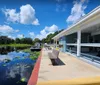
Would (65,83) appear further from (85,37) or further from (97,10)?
(85,37)

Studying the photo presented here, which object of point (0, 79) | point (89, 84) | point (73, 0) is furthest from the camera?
point (73, 0)

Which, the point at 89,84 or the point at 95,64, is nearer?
the point at 89,84

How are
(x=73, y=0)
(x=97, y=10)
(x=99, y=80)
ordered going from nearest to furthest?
(x=99, y=80) < (x=97, y=10) < (x=73, y=0)

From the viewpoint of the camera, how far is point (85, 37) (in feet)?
77.7

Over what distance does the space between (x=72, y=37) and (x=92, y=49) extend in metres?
3.67

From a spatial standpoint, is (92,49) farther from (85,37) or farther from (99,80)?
(99,80)

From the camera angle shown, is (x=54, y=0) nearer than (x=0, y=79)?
No

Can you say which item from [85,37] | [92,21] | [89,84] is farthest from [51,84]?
[85,37]

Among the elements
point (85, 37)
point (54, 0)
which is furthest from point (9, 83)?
point (85, 37)

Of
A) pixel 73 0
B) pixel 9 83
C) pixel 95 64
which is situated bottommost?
pixel 9 83

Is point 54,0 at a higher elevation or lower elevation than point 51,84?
higher

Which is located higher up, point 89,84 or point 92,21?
point 92,21

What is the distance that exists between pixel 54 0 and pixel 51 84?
11238mm

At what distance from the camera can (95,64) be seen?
10.2 meters
